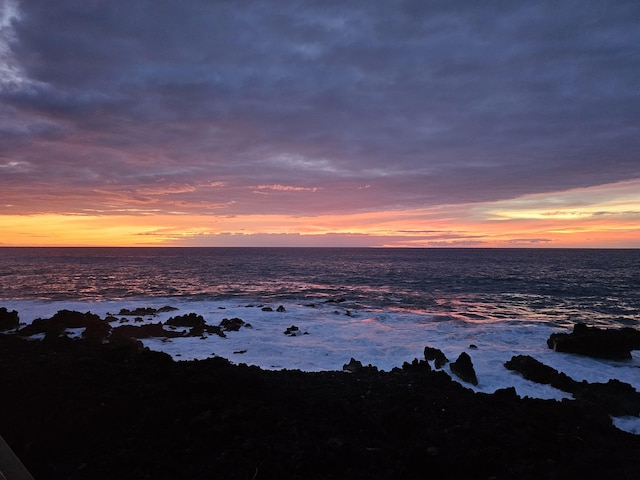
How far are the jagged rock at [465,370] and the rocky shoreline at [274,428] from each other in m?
2.98

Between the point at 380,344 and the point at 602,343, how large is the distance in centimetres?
934

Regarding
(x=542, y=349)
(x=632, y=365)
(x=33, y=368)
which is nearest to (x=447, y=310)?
(x=542, y=349)

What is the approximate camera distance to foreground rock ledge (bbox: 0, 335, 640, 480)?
6.25m

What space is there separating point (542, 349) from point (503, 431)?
497 inches

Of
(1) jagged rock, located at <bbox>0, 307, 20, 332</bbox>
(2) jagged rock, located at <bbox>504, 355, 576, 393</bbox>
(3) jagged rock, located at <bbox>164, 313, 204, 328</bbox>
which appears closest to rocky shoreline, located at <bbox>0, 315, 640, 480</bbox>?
(2) jagged rock, located at <bbox>504, 355, 576, 393</bbox>

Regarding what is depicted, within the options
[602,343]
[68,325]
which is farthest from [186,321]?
[602,343]

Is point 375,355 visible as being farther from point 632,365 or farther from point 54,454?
Answer: point 54,454

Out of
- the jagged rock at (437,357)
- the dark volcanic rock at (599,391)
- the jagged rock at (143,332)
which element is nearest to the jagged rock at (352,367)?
the jagged rock at (437,357)

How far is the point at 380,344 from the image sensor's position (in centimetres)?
1903

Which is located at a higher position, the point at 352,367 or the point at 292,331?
the point at 352,367

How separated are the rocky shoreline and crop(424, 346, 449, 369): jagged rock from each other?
4176 mm

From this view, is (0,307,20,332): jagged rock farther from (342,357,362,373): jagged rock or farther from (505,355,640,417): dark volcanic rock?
(505,355,640,417): dark volcanic rock

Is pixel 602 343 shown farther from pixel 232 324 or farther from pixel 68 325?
pixel 68 325

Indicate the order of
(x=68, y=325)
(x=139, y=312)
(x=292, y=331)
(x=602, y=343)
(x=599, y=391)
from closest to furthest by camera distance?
(x=599, y=391) < (x=602, y=343) < (x=68, y=325) < (x=292, y=331) < (x=139, y=312)
